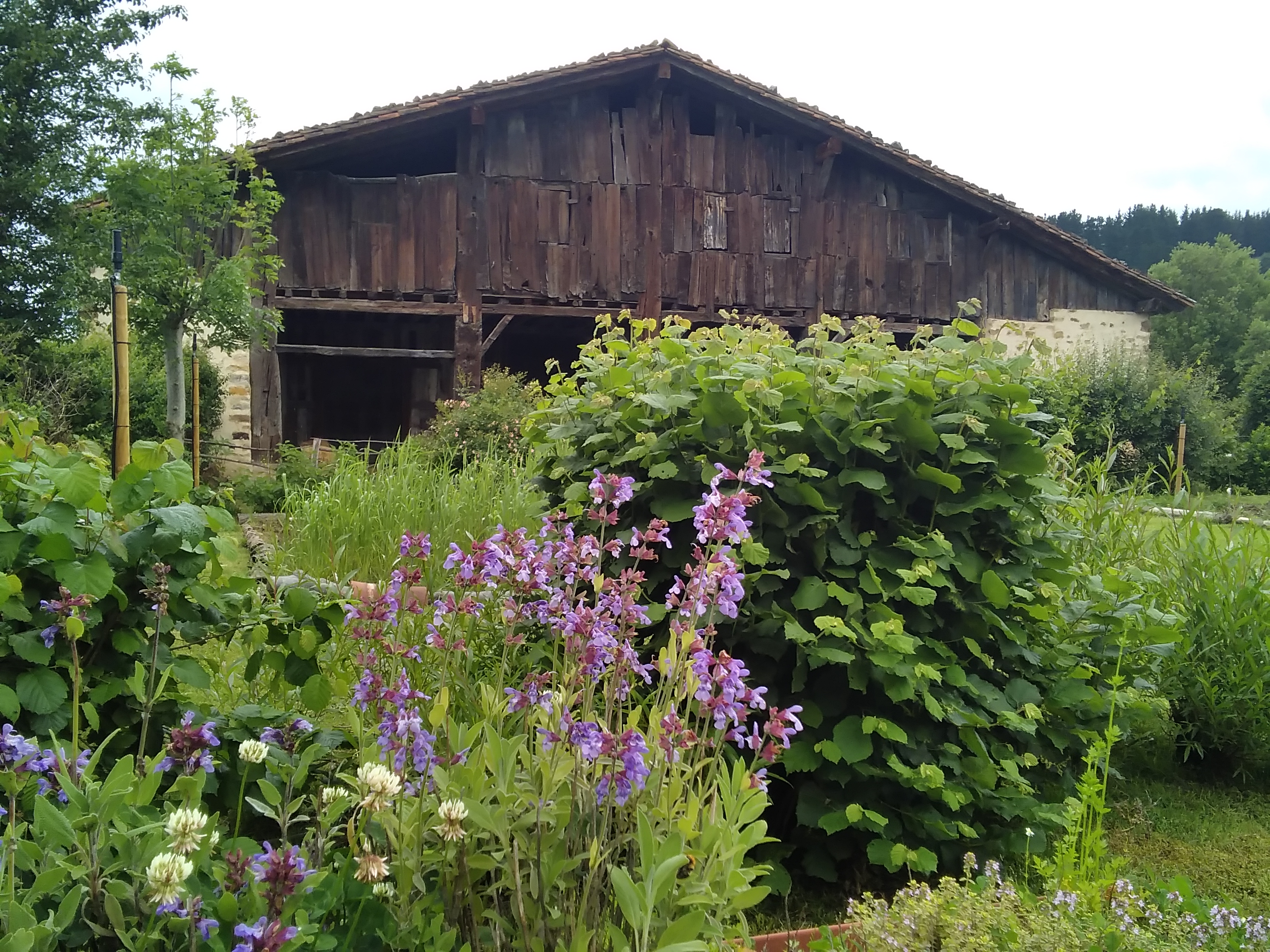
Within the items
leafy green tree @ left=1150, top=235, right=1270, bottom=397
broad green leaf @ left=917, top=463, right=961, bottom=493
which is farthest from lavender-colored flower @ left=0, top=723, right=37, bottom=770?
leafy green tree @ left=1150, top=235, right=1270, bottom=397

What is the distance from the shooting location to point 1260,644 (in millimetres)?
3668

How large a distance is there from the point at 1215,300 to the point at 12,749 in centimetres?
6137

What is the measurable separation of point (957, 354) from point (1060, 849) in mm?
1494

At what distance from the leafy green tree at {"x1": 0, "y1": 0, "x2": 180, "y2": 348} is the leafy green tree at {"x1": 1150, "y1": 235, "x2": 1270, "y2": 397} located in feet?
150

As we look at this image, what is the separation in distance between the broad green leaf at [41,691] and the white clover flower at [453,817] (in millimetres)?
1123

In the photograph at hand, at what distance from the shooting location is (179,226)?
9.88 metres

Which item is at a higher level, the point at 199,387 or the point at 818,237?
the point at 818,237

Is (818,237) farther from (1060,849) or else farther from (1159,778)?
(1060,849)

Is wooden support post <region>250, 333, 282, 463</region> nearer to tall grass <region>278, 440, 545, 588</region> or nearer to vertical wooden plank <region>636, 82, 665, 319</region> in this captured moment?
vertical wooden plank <region>636, 82, 665, 319</region>

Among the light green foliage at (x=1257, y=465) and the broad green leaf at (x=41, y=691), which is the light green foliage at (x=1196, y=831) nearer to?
the broad green leaf at (x=41, y=691)

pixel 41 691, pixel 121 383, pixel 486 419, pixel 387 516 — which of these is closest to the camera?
pixel 41 691

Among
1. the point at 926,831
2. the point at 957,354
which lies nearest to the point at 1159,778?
the point at 926,831

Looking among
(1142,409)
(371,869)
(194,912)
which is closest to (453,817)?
(371,869)

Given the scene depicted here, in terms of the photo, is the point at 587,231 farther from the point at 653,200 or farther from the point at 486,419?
the point at 486,419
